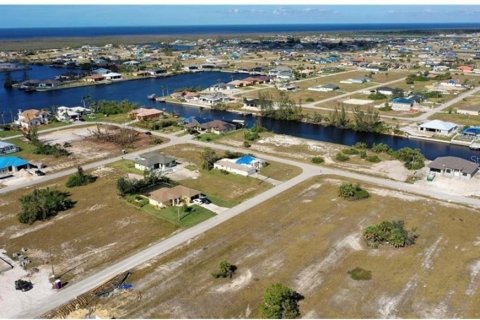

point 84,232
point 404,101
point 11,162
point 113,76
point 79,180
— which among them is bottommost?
point 84,232

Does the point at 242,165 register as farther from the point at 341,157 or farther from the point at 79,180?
the point at 79,180

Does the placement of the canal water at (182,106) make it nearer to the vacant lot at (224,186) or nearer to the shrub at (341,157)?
the shrub at (341,157)

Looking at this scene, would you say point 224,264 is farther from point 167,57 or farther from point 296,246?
point 167,57

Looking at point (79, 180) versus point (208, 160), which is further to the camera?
point (208, 160)

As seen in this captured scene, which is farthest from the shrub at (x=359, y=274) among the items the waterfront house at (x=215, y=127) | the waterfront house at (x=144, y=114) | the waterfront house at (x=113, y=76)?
the waterfront house at (x=113, y=76)

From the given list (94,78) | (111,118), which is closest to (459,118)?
(111,118)

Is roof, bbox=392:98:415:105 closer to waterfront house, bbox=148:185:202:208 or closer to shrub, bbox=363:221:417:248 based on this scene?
shrub, bbox=363:221:417:248
